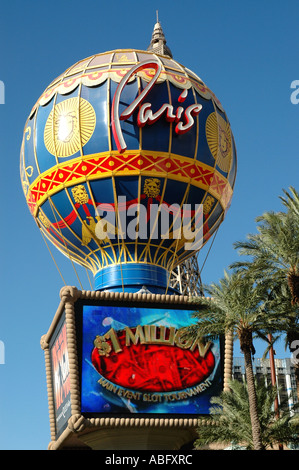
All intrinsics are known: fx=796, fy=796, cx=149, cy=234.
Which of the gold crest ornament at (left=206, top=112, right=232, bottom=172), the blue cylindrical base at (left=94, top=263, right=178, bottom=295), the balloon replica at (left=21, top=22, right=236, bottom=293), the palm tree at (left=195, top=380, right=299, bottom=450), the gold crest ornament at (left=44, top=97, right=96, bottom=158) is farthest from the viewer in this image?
the gold crest ornament at (left=206, top=112, right=232, bottom=172)

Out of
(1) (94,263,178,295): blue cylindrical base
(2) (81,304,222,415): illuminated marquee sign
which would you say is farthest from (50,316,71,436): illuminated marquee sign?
(1) (94,263,178,295): blue cylindrical base

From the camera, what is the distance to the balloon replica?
105 ft

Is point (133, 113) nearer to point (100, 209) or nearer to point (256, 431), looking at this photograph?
point (100, 209)

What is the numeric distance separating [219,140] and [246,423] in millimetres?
13074

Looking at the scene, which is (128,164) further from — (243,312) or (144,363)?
(243,312)

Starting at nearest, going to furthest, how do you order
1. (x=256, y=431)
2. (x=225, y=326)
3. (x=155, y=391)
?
(x=256, y=431), (x=225, y=326), (x=155, y=391)

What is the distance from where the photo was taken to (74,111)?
107 feet

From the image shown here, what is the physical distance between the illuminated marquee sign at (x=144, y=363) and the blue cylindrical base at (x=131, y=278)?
2340mm

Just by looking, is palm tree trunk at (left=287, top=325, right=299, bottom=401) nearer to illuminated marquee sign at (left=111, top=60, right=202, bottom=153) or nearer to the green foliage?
the green foliage

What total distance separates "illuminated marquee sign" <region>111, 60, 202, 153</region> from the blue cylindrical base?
16.4 feet

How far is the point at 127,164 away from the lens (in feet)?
105
